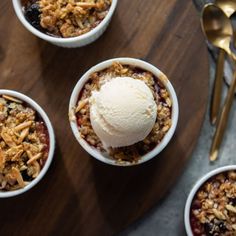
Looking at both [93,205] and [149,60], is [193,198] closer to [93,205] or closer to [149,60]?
[93,205]

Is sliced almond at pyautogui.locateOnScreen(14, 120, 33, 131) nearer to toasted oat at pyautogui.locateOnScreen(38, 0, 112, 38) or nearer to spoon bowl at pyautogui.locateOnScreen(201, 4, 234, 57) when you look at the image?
toasted oat at pyautogui.locateOnScreen(38, 0, 112, 38)

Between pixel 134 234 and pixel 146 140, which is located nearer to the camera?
pixel 146 140

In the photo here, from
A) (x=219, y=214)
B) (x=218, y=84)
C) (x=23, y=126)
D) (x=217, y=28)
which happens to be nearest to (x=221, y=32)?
(x=217, y=28)

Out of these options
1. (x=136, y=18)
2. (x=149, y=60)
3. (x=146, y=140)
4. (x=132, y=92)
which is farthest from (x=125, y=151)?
(x=136, y=18)

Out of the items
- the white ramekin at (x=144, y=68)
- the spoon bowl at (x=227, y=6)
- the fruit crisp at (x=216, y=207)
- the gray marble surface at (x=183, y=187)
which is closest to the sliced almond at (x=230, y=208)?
the fruit crisp at (x=216, y=207)

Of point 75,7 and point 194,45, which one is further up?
point 75,7

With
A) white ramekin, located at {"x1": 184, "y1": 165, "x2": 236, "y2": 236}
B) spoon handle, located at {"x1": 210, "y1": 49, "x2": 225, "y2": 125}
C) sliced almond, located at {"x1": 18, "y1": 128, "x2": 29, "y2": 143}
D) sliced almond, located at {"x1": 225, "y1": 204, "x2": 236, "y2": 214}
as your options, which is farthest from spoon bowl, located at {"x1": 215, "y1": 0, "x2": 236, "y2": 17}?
sliced almond, located at {"x1": 18, "y1": 128, "x2": 29, "y2": 143}
